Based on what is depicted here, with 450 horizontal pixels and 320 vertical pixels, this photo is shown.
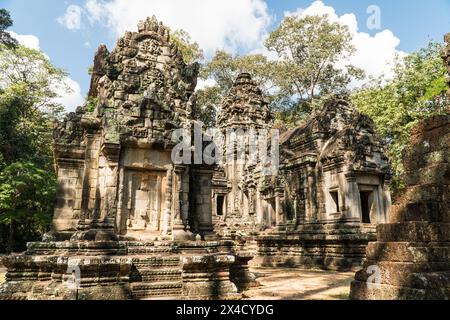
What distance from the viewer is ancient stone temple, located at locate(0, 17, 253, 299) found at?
6738 millimetres

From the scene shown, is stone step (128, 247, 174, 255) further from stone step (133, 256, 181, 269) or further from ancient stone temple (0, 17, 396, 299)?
stone step (133, 256, 181, 269)

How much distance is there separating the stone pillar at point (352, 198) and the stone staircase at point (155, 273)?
346 inches

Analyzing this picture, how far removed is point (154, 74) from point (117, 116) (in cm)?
192

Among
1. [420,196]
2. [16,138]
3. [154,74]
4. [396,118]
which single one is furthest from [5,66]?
[420,196]

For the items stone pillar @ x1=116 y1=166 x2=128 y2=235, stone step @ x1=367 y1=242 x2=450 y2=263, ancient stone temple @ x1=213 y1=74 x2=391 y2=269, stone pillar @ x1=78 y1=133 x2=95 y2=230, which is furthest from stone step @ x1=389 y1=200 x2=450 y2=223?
ancient stone temple @ x1=213 y1=74 x2=391 y2=269

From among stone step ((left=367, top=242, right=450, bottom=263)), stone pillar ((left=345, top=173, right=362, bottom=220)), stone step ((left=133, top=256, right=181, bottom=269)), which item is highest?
stone pillar ((left=345, top=173, right=362, bottom=220))

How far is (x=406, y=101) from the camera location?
810 inches

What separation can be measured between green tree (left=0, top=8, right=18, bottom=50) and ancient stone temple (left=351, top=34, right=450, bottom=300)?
27.5 meters

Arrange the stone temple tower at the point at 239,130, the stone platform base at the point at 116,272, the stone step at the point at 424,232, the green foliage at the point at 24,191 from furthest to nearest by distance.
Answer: the stone temple tower at the point at 239,130 → the green foliage at the point at 24,191 → the stone platform base at the point at 116,272 → the stone step at the point at 424,232

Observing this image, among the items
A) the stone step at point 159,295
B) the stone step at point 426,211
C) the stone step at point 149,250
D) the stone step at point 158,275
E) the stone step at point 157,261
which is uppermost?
the stone step at point 426,211

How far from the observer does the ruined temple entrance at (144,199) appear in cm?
793

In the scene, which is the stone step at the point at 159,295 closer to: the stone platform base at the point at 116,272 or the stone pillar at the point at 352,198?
the stone platform base at the point at 116,272

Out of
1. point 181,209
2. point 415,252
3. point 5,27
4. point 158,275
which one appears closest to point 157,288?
point 158,275

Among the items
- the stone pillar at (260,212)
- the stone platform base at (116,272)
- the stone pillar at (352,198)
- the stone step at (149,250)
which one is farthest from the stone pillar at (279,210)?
the stone step at (149,250)
